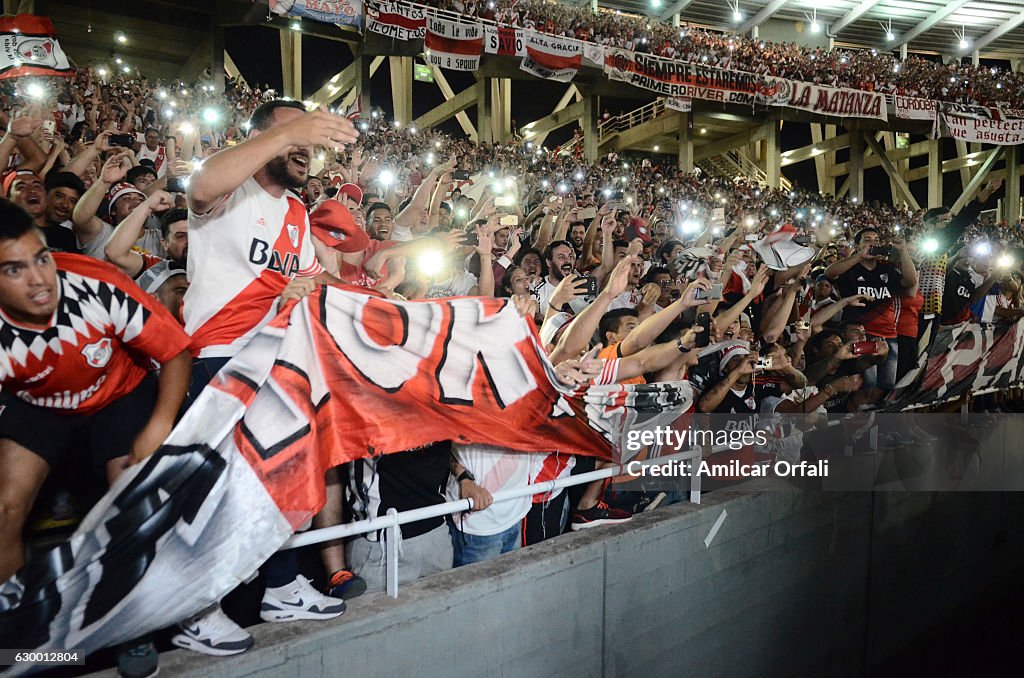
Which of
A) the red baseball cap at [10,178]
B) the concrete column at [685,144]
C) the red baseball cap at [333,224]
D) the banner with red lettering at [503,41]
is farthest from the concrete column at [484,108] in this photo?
the red baseball cap at [333,224]

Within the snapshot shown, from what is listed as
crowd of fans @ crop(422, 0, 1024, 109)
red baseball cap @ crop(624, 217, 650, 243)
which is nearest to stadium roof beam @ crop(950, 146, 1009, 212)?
crowd of fans @ crop(422, 0, 1024, 109)

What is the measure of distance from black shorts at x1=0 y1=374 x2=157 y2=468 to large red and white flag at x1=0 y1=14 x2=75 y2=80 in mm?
5557

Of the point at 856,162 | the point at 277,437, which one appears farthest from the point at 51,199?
the point at 856,162

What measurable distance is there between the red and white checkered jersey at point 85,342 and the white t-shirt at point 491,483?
4.58ft

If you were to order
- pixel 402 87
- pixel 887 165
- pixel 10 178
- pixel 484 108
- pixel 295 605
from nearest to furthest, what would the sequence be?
pixel 295 605
pixel 10 178
pixel 484 108
pixel 402 87
pixel 887 165

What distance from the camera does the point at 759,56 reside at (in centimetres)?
2522

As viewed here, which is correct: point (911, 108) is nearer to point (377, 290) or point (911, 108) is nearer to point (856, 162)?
point (856, 162)

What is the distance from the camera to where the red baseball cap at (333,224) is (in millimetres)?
3570

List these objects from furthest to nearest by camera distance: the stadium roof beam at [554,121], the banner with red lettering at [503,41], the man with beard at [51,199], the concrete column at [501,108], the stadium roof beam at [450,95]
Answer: the stadium roof beam at [450,95]
the stadium roof beam at [554,121]
the concrete column at [501,108]
the banner with red lettering at [503,41]
the man with beard at [51,199]

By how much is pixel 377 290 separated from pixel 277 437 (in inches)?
39.9

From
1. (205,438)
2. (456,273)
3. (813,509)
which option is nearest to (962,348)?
(813,509)

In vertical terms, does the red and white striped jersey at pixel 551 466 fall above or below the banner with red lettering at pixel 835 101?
below

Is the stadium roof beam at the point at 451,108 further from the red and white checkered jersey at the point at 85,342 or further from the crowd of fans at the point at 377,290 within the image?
the red and white checkered jersey at the point at 85,342

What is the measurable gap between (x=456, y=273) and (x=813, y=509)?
3091mm
